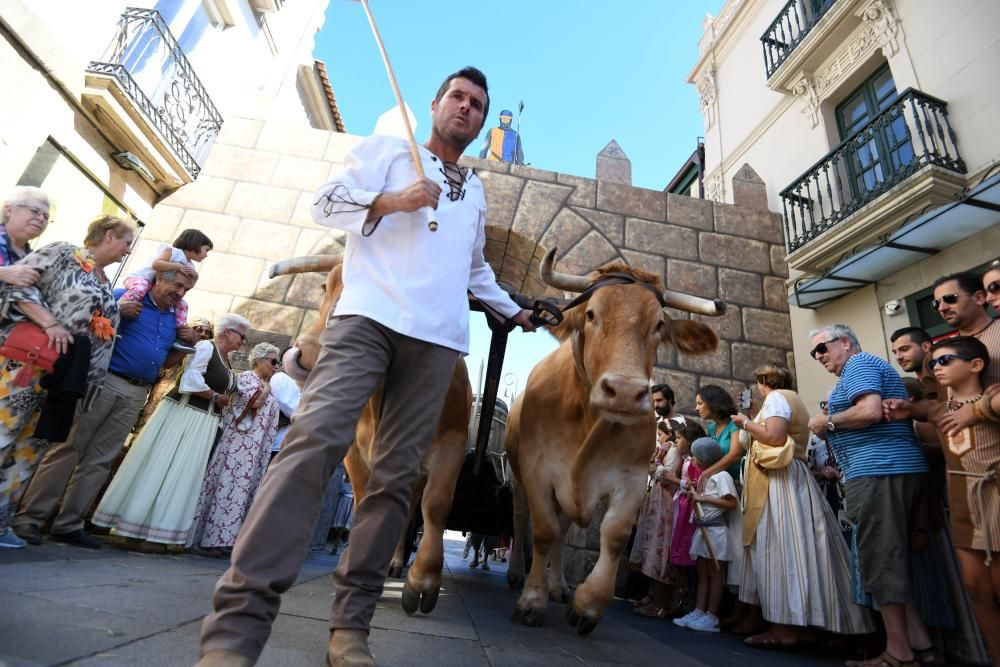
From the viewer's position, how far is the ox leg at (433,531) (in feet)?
7.23

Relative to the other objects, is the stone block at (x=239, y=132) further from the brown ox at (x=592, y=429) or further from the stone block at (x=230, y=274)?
the brown ox at (x=592, y=429)

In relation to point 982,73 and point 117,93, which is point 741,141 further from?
point 117,93

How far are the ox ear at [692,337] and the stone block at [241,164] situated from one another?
586 centimetres

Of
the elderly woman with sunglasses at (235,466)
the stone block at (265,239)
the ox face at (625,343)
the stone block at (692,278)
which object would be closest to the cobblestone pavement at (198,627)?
the elderly woman with sunglasses at (235,466)

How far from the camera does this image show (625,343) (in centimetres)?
230

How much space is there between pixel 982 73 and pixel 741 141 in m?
4.66

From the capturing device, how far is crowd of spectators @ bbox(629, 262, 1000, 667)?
248 cm

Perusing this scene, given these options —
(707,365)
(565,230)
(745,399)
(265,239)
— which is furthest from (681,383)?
(265,239)

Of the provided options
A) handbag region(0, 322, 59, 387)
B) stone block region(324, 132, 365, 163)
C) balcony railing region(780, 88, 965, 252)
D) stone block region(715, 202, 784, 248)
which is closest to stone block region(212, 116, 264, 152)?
stone block region(324, 132, 365, 163)

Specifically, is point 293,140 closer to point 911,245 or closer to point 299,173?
point 299,173

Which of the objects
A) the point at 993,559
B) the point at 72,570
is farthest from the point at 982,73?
the point at 72,570

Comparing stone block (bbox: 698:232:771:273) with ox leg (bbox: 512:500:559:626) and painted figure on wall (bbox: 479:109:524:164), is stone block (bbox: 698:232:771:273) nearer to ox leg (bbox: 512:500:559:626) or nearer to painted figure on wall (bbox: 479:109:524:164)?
ox leg (bbox: 512:500:559:626)

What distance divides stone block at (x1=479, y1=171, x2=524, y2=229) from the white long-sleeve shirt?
467 centimetres

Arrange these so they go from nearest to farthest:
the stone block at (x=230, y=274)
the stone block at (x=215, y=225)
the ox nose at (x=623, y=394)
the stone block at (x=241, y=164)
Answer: the ox nose at (x=623, y=394) → the stone block at (x=230, y=274) → the stone block at (x=215, y=225) → the stone block at (x=241, y=164)
